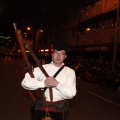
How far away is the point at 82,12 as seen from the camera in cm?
4209

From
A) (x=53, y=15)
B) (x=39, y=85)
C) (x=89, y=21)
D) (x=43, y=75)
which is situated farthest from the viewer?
(x=53, y=15)

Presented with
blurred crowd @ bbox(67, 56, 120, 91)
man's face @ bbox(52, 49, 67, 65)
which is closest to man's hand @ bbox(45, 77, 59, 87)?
man's face @ bbox(52, 49, 67, 65)

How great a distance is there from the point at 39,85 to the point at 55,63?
0.53 meters

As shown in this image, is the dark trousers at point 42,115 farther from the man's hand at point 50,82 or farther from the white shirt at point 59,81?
the man's hand at point 50,82

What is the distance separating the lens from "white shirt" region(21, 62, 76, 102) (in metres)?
3.76

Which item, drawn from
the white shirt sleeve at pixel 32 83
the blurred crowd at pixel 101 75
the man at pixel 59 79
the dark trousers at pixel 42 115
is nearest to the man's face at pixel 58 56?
the man at pixel 59 79

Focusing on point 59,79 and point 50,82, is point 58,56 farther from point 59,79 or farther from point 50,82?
point 50,82

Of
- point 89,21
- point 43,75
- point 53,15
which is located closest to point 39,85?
point 43,75

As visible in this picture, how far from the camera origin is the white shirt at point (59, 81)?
3764 millimetres

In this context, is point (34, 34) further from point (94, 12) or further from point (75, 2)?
point (94, 12)

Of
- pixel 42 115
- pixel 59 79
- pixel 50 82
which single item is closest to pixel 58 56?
pixel 59 79

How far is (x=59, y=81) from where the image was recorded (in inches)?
159

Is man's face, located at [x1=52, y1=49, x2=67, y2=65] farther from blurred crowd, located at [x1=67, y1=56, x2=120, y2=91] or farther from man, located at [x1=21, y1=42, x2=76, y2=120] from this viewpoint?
blurred crowd, located at [x1=67, y1=56, x2=120, y2=91]

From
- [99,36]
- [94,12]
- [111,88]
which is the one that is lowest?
[111,88]
